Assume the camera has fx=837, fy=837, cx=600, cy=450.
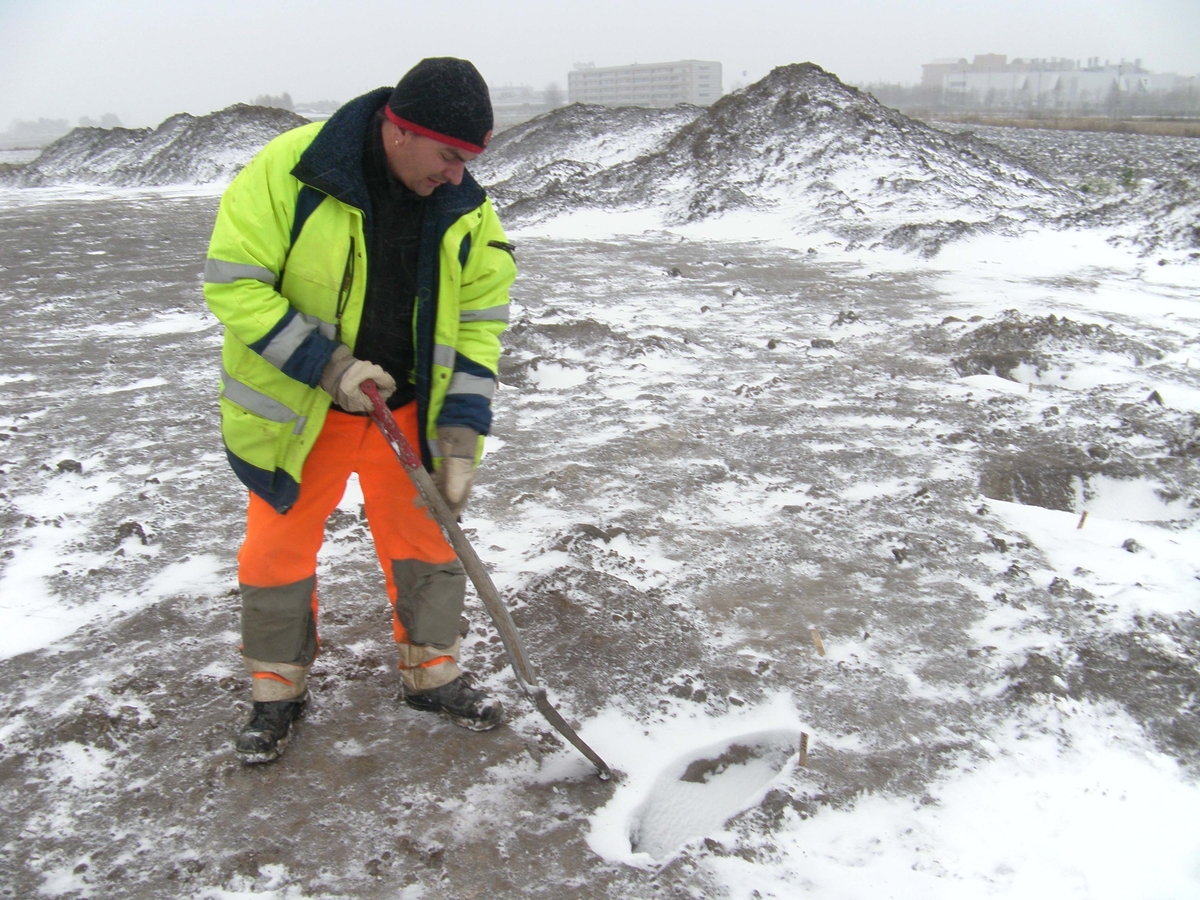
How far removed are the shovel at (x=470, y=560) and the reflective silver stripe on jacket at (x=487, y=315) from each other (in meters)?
0.31

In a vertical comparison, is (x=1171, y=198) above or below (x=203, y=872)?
above

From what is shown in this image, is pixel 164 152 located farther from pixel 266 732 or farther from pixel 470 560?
pixel 470 560

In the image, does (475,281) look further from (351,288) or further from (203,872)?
(203,872)

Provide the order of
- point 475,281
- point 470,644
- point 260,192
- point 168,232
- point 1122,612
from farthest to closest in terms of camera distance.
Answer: point 168,232 < point 1122,612 < point 470,644 < point 475,281 < point 260,192

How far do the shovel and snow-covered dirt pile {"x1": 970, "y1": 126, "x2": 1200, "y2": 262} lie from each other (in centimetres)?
922

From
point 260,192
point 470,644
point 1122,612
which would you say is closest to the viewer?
point 260,192

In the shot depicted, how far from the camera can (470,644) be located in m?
2.72

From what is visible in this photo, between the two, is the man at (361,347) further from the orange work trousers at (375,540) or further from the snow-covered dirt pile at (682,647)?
the snow-covered dirt pile at (682,647)

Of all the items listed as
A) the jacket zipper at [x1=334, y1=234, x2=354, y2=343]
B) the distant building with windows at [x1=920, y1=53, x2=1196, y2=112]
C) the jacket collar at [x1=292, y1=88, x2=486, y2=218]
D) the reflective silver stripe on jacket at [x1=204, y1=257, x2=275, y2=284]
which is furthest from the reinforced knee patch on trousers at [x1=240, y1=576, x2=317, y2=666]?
the distant building with windows at [x1=920, y1=53, x2=1196, y2=112]

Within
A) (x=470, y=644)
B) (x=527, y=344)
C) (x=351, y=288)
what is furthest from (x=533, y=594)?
(x=527, y=344)

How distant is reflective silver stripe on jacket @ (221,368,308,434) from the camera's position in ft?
6.49

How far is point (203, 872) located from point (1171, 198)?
11.9 m

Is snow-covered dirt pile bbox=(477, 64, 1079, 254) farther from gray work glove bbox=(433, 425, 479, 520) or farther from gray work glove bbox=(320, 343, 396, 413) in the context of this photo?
gray work glove bbox=(320, 343, 396, 413)

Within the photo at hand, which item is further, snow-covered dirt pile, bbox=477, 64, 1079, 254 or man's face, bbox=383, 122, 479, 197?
snow-covered dirt pile, bbox=477, 64, 1079, 254
